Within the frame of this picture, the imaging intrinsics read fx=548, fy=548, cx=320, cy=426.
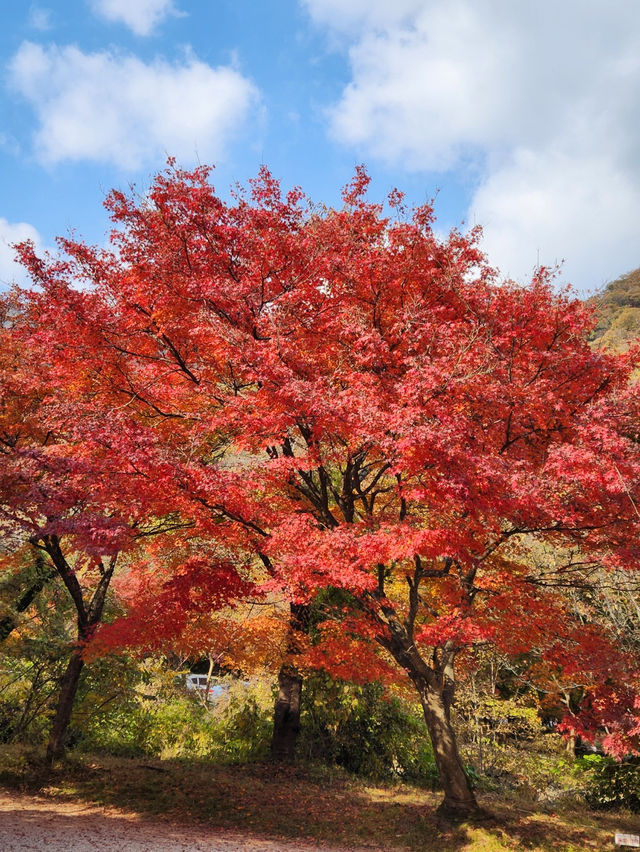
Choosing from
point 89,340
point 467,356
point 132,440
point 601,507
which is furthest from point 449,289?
point 89,340

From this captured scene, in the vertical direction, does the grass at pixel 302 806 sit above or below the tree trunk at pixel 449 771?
below

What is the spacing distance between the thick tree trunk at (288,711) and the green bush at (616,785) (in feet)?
23.2

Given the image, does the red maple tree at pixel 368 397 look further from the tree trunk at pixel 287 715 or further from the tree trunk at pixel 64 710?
the tree trunk at pixel 64 710

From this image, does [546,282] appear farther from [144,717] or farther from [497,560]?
[144,717]

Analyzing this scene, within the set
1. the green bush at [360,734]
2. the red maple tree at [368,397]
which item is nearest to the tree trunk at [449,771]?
the red maple tree at [368,397]

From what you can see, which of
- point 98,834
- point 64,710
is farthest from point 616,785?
point 64,710

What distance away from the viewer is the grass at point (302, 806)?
8.92 metres

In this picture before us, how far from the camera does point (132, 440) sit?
8.00m

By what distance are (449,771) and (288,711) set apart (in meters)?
5.86

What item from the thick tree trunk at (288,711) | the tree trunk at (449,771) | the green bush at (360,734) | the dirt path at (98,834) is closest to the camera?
the dirt path at (98,834)

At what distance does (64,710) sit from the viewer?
455 inches

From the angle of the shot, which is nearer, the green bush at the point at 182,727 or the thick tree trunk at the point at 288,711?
the thick tree trunk at the point at 288,711

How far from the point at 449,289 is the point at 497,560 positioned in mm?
4992

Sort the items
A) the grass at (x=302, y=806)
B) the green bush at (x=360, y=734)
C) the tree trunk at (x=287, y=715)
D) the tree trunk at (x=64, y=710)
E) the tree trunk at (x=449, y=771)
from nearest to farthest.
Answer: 1. the grass at (x=302, y=806)
2. the tree trunk at (x=449, y=771)
3. the tree trunk at (x=64, y=710)
4. the tree trunk at (x=287, y=715)
5. the green bush at (x=360, y=734)
